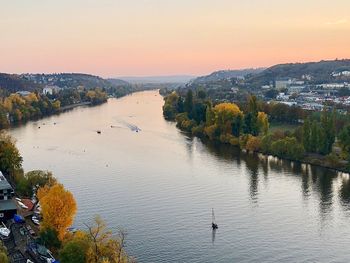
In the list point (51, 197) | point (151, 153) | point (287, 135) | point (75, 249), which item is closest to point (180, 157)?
point (151, 153)

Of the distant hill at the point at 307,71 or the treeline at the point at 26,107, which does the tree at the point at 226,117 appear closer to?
the treeline at the point at 26,107

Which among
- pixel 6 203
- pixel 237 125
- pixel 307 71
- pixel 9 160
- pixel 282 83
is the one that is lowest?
pixel 6 203

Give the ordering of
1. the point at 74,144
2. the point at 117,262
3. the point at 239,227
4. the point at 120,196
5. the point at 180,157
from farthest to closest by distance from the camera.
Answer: the point at 74,144 → the point at 180,157 → the point at 120,196 → the point at 239,227 → the point at 117,262

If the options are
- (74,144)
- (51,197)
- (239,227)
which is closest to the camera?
(51,197)

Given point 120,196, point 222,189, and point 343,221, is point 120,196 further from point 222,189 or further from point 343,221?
point 343,221

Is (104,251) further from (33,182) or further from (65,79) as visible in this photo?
(65,79)

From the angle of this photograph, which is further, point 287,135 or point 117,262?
point 287,135

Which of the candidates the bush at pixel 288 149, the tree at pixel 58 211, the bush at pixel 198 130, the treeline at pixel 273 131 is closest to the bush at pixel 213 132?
the treeline at pixel 273 131

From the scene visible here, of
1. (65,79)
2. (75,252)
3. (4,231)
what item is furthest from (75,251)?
(65,79)
